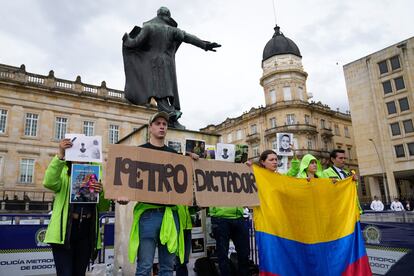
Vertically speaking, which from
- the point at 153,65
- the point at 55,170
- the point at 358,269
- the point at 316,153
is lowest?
the point at 358,269

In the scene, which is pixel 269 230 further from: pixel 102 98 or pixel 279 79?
pixel 279 79

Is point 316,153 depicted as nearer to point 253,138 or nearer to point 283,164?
point 253,138

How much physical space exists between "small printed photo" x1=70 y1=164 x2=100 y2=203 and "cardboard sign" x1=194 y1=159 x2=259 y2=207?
111 cm

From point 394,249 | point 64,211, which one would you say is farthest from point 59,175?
point 394,249

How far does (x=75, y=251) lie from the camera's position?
10.8 feet

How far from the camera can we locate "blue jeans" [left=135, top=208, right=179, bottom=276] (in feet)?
9.80

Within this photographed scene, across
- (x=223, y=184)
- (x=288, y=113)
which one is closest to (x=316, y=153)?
(x=288, y=113)

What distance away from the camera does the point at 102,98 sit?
31500 millimetres

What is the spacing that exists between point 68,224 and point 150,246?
2.81 ft

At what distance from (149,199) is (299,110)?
47125 mm

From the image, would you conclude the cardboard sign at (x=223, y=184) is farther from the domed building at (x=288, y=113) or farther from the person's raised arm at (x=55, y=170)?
the domed building at (x=288, y=113)

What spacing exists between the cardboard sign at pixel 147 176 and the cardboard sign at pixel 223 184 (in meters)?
0.19

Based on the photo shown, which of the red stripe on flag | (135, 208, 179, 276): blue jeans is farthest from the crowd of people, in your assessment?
the red stripe on flag

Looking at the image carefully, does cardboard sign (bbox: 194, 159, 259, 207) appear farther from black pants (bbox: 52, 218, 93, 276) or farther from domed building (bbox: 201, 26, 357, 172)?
domed building (bbox: 201, 26, 357, 172)
